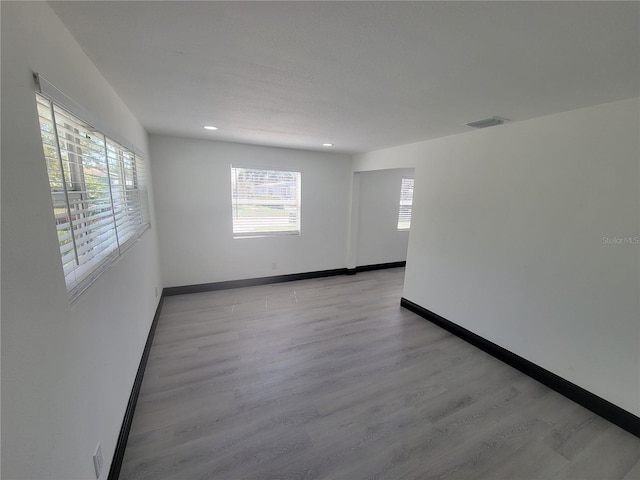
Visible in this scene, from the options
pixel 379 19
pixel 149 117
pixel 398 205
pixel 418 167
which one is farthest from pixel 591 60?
pixel 398 205

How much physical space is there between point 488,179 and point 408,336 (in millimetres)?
1844

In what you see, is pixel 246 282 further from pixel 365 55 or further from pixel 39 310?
pixel 365 55

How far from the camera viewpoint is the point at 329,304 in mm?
3619

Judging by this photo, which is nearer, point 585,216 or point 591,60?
point 591,60

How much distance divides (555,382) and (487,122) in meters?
2.28

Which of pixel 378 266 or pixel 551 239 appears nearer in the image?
pixel 551 239

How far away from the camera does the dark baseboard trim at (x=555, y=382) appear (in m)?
1.78

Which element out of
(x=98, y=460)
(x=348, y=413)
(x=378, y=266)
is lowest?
(x=348, y=413)

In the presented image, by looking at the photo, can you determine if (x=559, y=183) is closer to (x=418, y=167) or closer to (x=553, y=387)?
(x=418, y=167)

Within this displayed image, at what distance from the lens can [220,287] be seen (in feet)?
12.9

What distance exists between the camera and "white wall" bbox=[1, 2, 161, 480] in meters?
0.69

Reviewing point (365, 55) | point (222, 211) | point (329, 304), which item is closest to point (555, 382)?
point (329, 304)

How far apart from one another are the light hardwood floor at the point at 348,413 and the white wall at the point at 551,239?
37cm

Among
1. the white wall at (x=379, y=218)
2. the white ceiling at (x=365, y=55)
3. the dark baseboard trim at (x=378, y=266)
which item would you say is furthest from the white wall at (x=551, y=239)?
the dark baseboard trim at (x=378, y=266)
